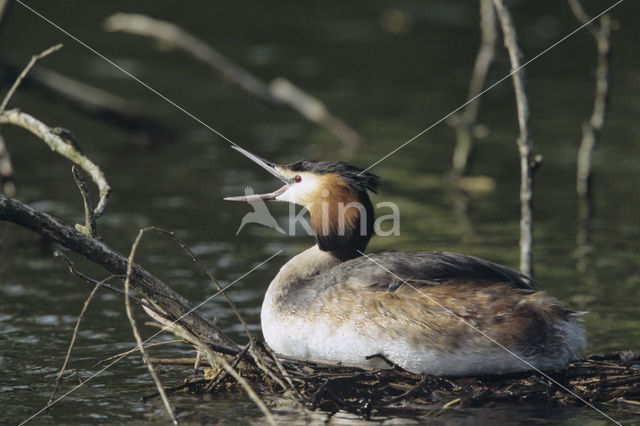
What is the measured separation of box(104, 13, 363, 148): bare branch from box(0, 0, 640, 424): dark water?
72 centimetres

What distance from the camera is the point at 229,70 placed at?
43.0ft

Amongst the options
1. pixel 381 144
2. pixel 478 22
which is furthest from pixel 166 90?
pixel 478 22

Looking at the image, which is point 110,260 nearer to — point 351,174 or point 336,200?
point 336,200

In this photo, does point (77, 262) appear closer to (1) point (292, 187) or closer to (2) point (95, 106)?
(1) point (292, 187)

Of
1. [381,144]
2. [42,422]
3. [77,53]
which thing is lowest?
[42,422]

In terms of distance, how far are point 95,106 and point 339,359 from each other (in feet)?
29.9

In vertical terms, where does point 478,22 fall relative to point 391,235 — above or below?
above

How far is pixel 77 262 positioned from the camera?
10.3 meters

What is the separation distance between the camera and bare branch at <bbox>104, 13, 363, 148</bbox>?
501 inches

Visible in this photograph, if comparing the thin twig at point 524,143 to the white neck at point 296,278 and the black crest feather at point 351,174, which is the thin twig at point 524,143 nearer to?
the black crest feather at point 351,174

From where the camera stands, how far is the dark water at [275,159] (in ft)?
25.0

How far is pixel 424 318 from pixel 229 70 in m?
7.43

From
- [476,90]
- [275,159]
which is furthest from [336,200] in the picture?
[275,159]

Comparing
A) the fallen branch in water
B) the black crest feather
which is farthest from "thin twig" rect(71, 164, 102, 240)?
the fallen branch in water
